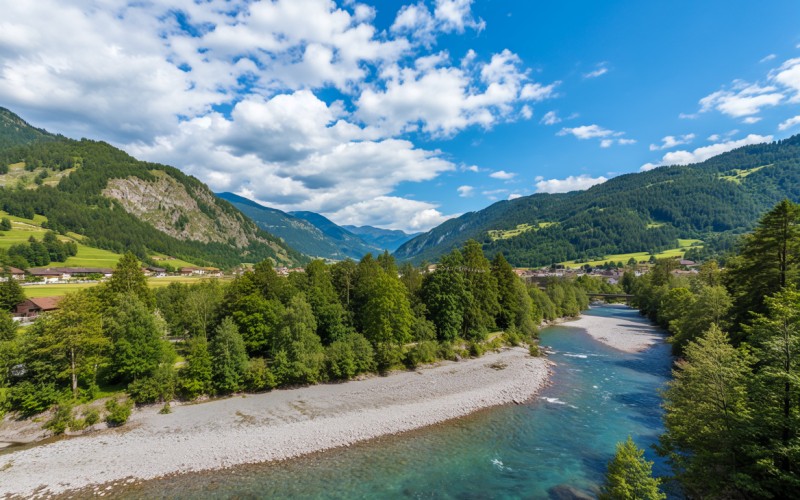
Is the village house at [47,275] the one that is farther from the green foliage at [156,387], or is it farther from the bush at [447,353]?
the bush at [447,353]

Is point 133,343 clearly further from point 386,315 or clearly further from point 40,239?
point 40,239

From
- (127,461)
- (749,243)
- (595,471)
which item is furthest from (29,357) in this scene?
(749,243)

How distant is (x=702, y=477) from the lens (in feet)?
44.2

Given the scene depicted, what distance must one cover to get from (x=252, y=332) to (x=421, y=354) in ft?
66.1

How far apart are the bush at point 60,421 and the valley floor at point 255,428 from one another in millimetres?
1564

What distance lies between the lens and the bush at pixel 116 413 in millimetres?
25250

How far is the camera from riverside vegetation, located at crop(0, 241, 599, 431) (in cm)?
2673

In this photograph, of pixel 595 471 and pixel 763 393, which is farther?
pixel 595 471

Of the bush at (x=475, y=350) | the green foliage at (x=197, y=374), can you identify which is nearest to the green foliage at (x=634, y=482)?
the bush at (x=475, y=350)

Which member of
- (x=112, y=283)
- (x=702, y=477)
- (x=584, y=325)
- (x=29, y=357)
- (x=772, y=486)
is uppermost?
(x=112, y=283)

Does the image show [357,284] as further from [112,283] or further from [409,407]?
[112,283]

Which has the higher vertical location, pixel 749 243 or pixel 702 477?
pixel 749 243

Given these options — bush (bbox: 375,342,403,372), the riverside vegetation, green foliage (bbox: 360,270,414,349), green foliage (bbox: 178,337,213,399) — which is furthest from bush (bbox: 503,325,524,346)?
green foliage (bbox: 178,337,213,399)

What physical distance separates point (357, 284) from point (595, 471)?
34.0 meters
